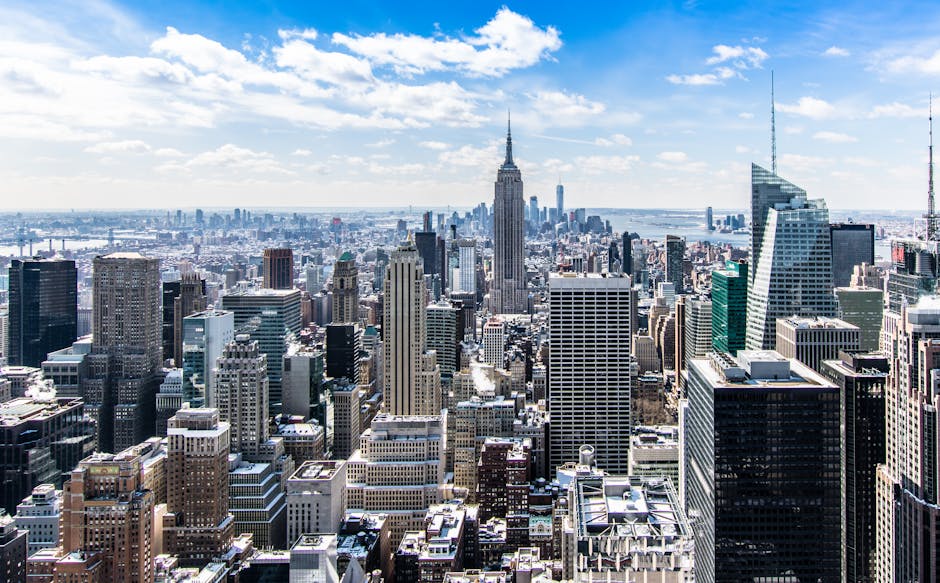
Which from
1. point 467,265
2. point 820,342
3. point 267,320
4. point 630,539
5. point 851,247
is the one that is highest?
point 851,247

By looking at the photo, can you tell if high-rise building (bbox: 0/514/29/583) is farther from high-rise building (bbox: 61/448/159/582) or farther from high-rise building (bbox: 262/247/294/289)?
high-rise building (bbox: 262/247/294/289)

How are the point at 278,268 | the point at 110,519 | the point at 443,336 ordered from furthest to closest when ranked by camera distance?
the point at 278,268 < the point at 443,336 < the point at 110,519

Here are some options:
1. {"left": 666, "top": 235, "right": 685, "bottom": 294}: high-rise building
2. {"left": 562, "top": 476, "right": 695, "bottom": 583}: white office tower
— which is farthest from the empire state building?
{"left": 562, "top": 476, "right": 695, "bottom": 583}: white office tower

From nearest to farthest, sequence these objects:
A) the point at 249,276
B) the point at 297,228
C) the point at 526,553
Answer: the point at 526,553 < the point at 297,228 < the point at 249,276

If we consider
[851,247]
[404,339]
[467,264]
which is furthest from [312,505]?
[467,264]

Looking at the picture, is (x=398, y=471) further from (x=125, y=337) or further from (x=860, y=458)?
(x=125, y=337)

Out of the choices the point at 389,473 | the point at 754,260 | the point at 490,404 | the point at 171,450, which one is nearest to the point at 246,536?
the point at 171,450

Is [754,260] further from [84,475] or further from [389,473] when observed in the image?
[84,475]

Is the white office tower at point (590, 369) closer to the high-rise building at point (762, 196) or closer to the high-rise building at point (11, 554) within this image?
the high-rise building at point (762, 196)
